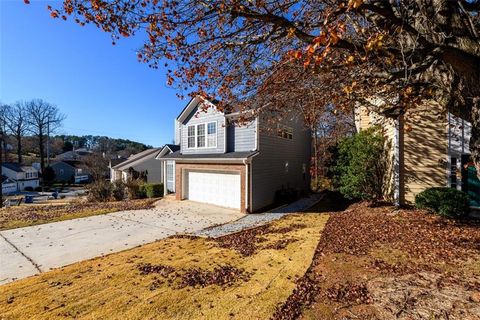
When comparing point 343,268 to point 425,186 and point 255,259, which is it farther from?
point 425,186

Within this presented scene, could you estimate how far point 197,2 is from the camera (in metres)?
4.04

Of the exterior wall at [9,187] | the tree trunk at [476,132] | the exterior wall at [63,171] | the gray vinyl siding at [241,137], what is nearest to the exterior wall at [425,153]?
the tree trunk at [476,132]

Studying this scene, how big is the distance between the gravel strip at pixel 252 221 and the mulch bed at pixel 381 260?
3077 millimetres

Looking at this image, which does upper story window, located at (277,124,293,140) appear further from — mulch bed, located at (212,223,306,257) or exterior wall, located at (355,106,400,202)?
mulch bed, located at (212,223,306,257)

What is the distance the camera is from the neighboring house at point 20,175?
43750 mm

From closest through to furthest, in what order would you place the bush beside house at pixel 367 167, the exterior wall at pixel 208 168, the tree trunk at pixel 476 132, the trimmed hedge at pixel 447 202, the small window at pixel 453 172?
1. the tree trunk at pixel 476 132
2. the trimmed hedge at pixel 447 202
3. the small window at pixel 453 172
4. the bush beside house at pixel 367 167
5. the exterior wall at pixel 208 168

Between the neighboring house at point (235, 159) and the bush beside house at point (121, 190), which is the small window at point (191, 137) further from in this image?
the bush beside house at point (121, 190)

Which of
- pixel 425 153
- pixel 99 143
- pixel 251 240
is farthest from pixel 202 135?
pixel 99 143

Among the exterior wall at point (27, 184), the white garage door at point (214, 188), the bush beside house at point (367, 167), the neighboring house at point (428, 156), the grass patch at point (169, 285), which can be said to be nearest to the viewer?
the grass patch at point (169, 285)

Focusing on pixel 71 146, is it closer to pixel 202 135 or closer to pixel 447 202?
pixel 202 135

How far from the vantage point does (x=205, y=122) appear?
52.0ft

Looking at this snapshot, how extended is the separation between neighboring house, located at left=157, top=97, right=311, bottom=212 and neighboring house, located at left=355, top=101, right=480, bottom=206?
16.8 ft

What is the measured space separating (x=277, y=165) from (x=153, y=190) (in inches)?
463

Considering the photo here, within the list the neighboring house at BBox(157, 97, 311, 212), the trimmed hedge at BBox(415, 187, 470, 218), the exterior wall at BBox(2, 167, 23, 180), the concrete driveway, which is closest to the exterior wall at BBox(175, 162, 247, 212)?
the neighboring house at BBox(157, 97, 311, 212)
